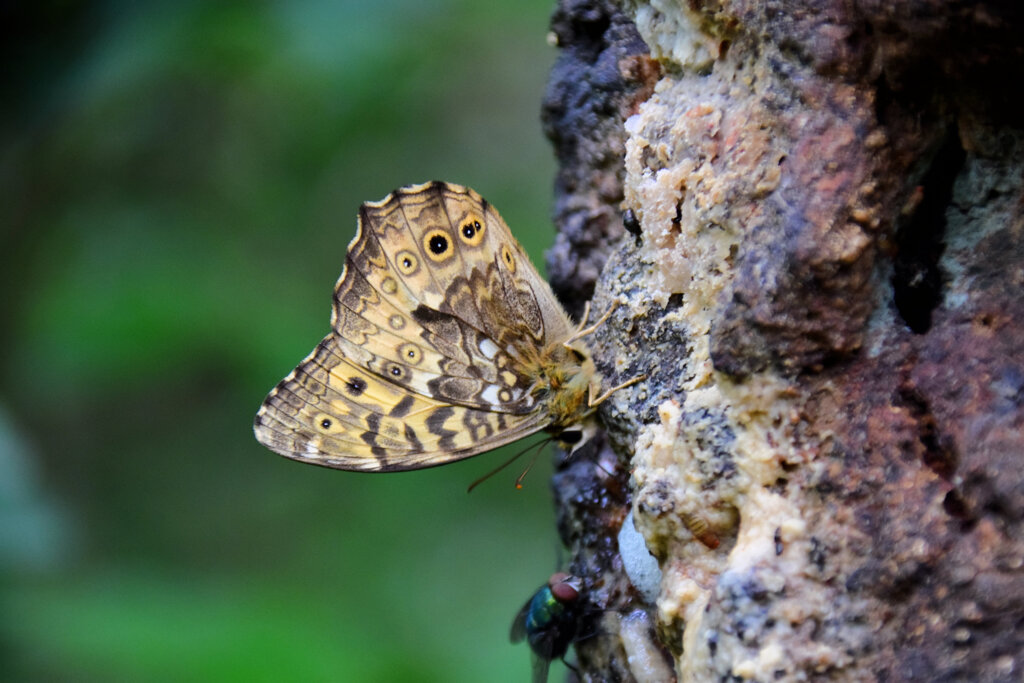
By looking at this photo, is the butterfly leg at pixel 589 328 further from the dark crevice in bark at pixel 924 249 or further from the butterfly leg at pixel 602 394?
the dark crevice in bark at pixel 924 249

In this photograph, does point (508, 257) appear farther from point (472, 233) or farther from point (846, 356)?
point (846, 356)

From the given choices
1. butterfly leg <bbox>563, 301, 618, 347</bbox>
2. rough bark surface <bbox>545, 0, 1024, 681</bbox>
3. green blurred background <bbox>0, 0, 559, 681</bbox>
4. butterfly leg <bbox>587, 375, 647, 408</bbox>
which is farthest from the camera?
green blurred background <bbox>0, 0, 559, 681</bbox>

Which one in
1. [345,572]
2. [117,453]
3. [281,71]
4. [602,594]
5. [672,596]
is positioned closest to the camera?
[672,596]

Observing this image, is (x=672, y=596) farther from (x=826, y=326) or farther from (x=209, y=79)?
(x=209, y=79)

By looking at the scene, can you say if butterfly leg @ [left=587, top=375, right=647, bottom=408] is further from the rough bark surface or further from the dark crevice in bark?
the dark crevice in bark

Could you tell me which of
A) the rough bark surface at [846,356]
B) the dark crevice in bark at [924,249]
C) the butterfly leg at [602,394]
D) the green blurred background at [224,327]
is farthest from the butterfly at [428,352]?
the green blurred background at [224,327]

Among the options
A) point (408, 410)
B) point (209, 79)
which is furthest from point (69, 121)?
point (408, 410)

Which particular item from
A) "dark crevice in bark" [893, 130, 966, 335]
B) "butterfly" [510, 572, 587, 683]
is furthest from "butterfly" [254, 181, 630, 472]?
"dark crevice in bark" [893, 130, 966, 335]
